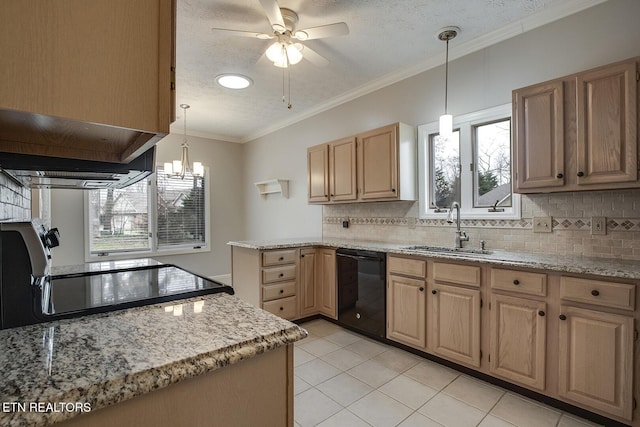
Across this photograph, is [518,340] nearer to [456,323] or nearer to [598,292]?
[456,323]

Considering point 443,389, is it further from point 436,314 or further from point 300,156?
point 300,156

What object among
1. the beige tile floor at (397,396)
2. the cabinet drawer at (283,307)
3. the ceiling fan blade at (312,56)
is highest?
the ceiling fan blade at (312,56)

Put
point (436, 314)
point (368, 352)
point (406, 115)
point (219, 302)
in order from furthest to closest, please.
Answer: point (406, 115) < point (368, 352) < point (436, 314) < point (219, 302)

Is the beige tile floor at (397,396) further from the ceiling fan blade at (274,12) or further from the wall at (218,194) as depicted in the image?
the wall at (218,194)

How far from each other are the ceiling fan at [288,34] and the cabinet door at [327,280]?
6.51ft

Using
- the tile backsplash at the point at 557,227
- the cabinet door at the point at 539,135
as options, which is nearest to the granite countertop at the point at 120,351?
the cabinet door at the point at 539,135

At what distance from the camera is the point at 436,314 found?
2.49m

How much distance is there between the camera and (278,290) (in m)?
3.35

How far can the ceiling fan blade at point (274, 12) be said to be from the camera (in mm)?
1888

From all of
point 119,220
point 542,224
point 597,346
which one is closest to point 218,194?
point 119,220

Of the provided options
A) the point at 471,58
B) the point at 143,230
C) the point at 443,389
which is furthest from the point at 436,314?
the point at 143,230

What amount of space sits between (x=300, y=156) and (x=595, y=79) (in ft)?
11.5

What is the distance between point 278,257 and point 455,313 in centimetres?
181

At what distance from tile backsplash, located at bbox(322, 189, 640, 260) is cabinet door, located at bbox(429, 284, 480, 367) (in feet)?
2.12
